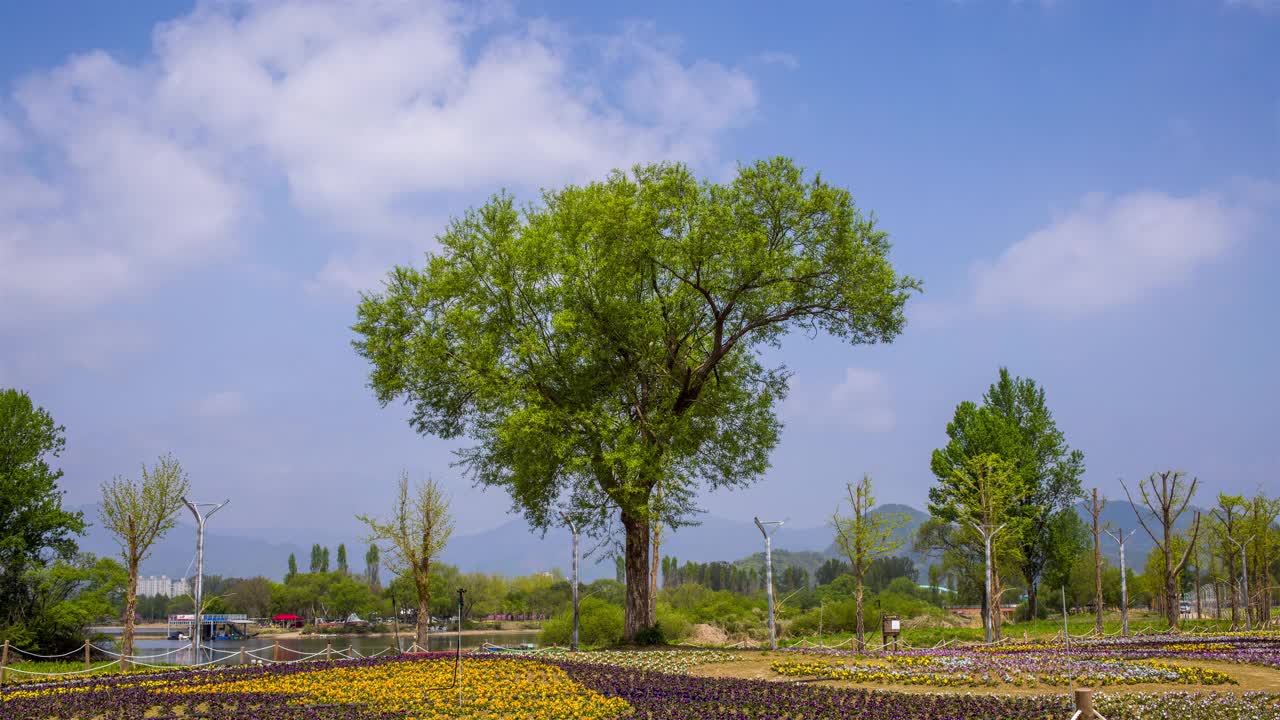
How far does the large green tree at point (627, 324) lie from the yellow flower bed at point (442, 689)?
7821 millimetres

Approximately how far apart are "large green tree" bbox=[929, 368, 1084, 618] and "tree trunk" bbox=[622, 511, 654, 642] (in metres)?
28.1

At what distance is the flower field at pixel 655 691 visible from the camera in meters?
13.6

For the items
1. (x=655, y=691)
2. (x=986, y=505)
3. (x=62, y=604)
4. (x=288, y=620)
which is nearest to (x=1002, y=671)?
(x=655, y=691)

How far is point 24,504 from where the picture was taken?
37.8 meters

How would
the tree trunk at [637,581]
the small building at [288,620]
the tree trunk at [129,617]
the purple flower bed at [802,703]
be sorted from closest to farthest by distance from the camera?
the purple flower bed at [802,703], the tree trunk at [129,617], the tree trunk at [637,581], the small building at [288,620]

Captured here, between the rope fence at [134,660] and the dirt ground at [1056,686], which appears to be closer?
the dirt ground at [1056,686]

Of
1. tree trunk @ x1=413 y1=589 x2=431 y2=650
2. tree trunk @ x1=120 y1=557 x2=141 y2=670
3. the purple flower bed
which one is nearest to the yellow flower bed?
the purple flower bed

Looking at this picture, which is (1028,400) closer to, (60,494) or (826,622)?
(826,622)

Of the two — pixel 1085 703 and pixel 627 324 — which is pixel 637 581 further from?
pixel 1085 703

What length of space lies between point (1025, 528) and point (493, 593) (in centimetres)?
7075

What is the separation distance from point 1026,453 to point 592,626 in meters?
28.4

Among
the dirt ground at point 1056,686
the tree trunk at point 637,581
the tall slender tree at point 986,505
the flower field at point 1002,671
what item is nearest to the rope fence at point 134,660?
the tree trunk at point 637,581

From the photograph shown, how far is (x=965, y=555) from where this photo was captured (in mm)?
56688

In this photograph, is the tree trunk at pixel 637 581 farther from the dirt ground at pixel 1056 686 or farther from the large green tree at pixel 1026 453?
the large green tree at pixel 1026 453
